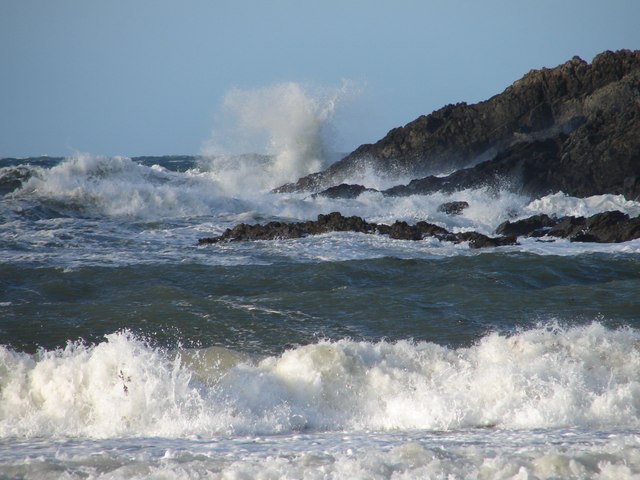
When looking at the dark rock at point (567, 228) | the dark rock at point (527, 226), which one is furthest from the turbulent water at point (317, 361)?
the dark rock at point (527, 226)

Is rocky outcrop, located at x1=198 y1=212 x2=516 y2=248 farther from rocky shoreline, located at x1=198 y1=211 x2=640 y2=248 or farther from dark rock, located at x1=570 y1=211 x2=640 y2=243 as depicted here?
dark rock, located at x1=570 y1=211 x2=640 y2=243

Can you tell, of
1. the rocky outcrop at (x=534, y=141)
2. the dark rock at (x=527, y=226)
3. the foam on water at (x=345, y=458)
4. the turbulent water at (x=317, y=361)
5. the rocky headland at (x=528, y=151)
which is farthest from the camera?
the rocky outcrop at (x=534, y=141)

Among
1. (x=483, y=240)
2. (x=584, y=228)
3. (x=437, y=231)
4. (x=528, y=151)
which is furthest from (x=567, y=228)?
(x=528, y=151)

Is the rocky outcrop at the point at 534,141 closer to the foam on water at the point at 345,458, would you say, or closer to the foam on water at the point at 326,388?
the foam on water at the point at 326,388

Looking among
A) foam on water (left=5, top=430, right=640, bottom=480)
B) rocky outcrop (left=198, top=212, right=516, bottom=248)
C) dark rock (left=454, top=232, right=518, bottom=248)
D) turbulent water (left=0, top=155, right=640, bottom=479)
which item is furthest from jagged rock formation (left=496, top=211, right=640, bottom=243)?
foam on water (left=5, top=430, right=640, bottom=480)

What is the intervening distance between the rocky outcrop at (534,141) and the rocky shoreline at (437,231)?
556cm

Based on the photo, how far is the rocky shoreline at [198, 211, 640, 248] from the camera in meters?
17.3

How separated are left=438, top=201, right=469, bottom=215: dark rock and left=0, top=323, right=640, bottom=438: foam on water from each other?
14739mm

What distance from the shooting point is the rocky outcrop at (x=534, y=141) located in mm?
24688

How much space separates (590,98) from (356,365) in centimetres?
2264

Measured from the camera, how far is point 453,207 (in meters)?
23.8

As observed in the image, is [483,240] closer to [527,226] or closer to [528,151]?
[527,226]

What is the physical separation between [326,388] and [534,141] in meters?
20.5

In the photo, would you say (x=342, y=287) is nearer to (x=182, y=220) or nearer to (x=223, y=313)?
(x=223, y=313)
